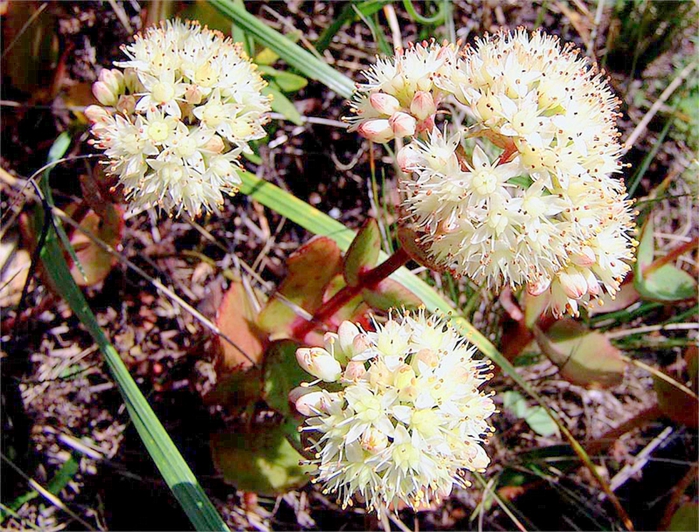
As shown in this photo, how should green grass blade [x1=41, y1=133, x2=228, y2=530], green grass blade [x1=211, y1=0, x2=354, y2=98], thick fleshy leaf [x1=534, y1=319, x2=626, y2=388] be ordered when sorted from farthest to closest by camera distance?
thick fleshy leaf [x1=534, y1=319, x2=626, y2=388], green grass blade [x1=211, y1=0, x2=354, y2=98], green grass blade [x1=41, y1=133, x2=228, y2=530]

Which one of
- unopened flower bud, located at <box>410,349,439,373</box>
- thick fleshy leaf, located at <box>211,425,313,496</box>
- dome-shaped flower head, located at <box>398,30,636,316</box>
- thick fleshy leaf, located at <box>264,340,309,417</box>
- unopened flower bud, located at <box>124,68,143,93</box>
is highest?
unopened flower bud, located at <box>124,68,143,93</box>

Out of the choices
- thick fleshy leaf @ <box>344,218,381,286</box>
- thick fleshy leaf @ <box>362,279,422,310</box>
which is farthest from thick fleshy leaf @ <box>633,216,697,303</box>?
thick fleshy leaf @ <box>344,218,381,286</box>

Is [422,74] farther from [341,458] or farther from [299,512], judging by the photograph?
[299,512]

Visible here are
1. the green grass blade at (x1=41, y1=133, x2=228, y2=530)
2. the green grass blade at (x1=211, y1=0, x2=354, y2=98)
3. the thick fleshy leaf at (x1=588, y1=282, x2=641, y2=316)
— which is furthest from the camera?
the thick fleshy leaf at (x1=588, y1=282, x2=641, y2=316)

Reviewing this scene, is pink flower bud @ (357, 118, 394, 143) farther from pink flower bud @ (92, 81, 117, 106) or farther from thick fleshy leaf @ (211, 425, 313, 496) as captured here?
thick fleshy leaf @ (211, 425, 313, 496)

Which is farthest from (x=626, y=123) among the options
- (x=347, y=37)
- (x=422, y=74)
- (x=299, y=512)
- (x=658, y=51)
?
(x=299, y=512)

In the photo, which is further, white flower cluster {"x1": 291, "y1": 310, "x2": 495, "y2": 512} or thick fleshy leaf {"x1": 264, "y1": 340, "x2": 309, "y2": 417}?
thick fleshy leaf {"x1": 264, "y1": 340, "x2": 309, "y2": 417}

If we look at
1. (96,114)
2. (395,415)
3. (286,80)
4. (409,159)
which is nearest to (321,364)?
(395,415)

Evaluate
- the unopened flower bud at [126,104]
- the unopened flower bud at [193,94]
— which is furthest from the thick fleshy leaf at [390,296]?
the unopened flower bud at [126,104]

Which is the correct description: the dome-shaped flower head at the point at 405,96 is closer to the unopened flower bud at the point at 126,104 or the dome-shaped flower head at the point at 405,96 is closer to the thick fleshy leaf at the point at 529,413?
the unopened flower bud at the point at 126,104
